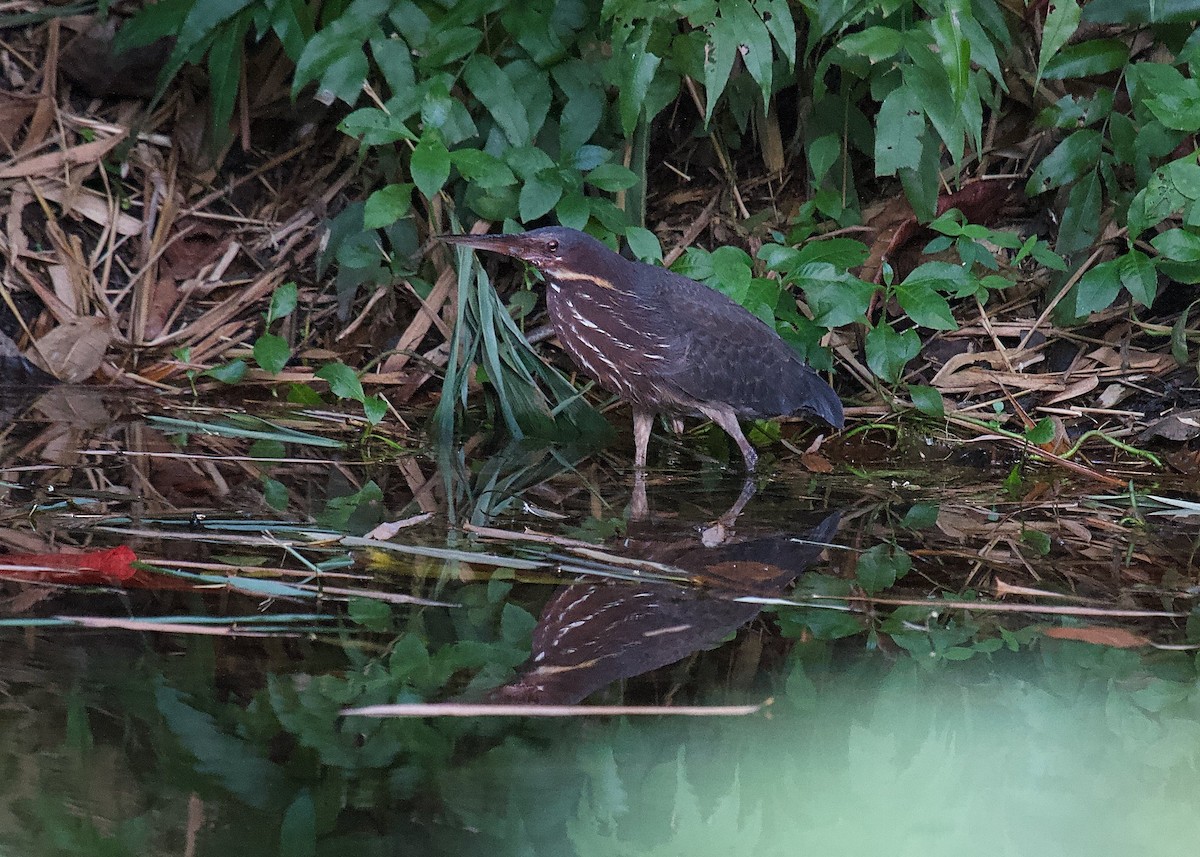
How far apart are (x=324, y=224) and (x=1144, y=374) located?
3.43 metres

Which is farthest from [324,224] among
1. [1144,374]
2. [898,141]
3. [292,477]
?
[1144,374]

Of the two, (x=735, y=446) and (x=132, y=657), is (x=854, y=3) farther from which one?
(x=132, y=657)

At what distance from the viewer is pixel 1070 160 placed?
175 inches

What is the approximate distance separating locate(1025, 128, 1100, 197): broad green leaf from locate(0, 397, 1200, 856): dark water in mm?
1780

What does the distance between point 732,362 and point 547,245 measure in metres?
0.77

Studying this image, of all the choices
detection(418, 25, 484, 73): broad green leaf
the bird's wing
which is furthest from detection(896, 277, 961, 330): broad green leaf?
detection(418, 25, 484, 73): broad green leaf

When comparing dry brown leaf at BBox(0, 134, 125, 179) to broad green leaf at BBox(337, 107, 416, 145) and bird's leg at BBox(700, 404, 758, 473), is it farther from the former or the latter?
bird's leg at BBox(700, 404, 758, 473)

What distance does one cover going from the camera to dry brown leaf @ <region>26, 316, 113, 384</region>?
4.75 meters

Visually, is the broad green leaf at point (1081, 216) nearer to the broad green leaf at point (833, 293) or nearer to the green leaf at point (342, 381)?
the broad green leaf at point (833, 293)

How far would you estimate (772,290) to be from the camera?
14.0 ft

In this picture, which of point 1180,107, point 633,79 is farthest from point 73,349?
point 1180,107

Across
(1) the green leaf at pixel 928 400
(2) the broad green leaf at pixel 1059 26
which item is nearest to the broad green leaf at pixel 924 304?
(1) the green leaf at pixel 928 400

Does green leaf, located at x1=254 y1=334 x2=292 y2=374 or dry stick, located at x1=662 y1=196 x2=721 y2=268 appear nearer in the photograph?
green leaf, located at x1=254 y1=334 x2=292 y2=374

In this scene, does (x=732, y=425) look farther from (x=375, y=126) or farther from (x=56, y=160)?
(x=56, y=160)
